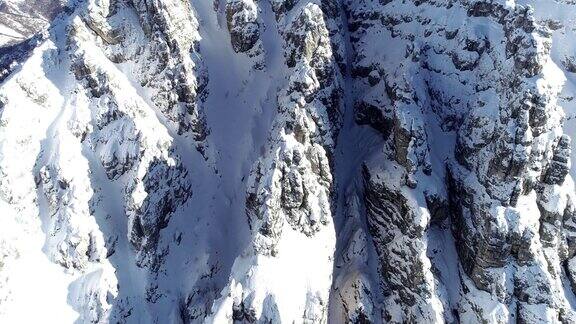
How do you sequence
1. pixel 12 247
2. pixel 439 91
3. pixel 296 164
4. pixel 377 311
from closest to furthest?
pixel 12 247
pixel 296 164
pixel 377 311
pixel 439 91

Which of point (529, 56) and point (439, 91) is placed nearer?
point (529, 56)

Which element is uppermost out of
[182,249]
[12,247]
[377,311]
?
[12,247]

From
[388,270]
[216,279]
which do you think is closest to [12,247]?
[216,279]

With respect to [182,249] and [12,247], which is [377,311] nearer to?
[182,249]

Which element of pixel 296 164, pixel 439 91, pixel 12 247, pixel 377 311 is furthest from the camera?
pixel 439 91

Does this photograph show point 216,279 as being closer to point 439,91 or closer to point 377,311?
point 377,311

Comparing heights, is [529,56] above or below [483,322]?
above
